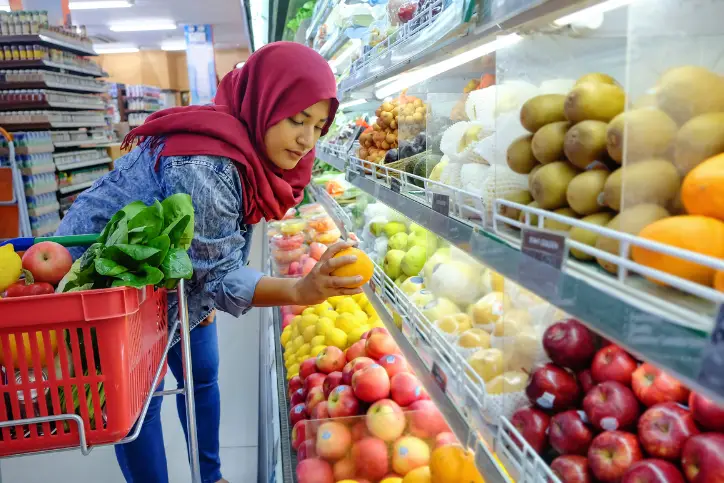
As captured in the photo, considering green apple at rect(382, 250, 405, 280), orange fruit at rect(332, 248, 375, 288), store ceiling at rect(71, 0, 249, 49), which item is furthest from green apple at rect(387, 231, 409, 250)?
store ceiling at rect(71, 0, 249, 49)

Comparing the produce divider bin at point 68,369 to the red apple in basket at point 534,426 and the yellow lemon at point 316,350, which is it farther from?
the yellow lemon at point 316,350

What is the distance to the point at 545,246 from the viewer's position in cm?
70

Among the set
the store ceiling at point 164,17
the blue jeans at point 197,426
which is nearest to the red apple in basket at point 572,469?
the blue jeans at point 197,426

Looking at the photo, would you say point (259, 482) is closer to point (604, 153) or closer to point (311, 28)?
point (604, 153)

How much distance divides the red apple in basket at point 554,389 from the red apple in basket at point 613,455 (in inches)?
4.2

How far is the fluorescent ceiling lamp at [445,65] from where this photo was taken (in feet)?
3.19

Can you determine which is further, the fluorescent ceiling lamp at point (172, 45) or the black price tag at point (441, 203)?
the fluorescent ceiling lamp at point (172, 45)

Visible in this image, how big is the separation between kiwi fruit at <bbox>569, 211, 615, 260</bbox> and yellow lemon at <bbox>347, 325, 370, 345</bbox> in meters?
1.55

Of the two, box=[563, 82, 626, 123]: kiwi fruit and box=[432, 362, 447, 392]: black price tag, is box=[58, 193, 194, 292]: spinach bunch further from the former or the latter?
box=[563, 82, 626, 123]: kiwi fruit

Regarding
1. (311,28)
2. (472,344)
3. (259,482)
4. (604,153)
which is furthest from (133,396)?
(311,28)

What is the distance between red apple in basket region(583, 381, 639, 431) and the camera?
75cm

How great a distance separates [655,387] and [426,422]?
32.7 inches

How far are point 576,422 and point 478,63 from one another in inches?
39.2

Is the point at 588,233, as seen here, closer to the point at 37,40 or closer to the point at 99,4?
the point at 37,40
